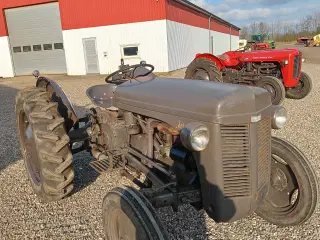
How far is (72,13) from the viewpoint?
55.3 ft

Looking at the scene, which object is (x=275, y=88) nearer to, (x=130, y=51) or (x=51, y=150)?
(x=51, y=150)

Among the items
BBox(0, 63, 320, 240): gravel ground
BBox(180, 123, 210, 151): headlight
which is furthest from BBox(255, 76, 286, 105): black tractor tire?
BBox(180, 123, 210, 151): headlight

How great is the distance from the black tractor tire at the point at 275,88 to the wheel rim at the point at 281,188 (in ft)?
14.6

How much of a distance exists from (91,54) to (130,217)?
15996mm

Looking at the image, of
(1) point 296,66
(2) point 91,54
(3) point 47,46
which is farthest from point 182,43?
(1) point 296,66

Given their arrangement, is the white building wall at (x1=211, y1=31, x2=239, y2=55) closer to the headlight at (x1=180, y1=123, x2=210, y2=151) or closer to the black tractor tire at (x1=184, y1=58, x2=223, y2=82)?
the black tractor tire at (x1=184, y1=58, x2=223, y2=82)

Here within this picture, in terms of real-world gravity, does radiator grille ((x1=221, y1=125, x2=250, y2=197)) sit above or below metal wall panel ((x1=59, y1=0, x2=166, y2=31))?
below

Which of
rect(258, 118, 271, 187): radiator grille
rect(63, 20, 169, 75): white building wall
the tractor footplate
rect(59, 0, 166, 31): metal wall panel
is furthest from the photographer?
rect(63, 20, 169, 75): white building wall

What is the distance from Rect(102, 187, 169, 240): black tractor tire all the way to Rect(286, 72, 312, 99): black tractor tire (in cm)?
742

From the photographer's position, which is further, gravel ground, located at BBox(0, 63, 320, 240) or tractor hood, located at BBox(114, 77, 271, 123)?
gravel ground, located at BBox(0, 63, 320, 240)

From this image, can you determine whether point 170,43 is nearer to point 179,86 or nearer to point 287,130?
point 287,130

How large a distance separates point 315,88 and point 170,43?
8210mm

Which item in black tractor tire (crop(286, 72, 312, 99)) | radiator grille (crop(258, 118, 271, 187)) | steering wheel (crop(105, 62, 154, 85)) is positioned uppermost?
steering wheel (crop(105, 62, 154, 85))

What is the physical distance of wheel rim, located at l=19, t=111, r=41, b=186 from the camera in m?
3.46
